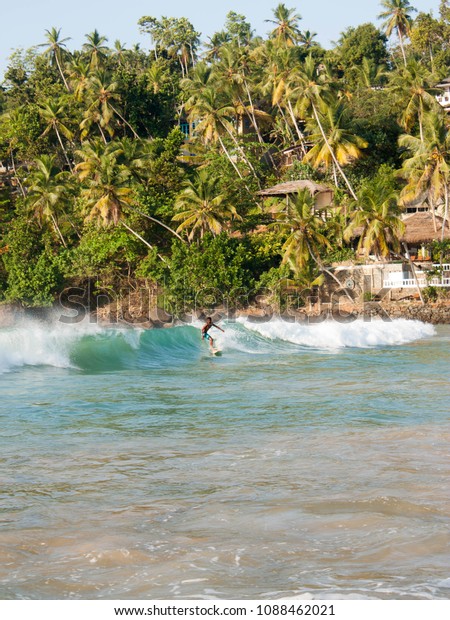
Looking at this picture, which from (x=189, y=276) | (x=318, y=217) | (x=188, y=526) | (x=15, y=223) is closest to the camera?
(x=188, y=526)

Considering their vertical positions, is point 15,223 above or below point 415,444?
above

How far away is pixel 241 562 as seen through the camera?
20.5 feet

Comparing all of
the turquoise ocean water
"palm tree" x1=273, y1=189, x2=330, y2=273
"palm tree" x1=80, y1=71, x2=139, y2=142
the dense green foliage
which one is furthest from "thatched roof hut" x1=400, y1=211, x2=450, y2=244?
the turquoise ocean water

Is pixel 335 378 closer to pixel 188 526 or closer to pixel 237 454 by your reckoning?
pixel 237 454

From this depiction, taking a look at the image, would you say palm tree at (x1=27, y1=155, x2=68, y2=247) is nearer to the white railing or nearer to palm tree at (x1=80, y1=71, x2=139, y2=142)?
palm tree at (x1=80, y1=71, x2=139, y2=142)

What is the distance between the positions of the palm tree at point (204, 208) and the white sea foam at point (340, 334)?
13.2 m

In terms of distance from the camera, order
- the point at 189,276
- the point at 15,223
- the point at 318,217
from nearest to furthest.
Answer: the point at 189,276 < the point at 318,217 < the point at 15,223

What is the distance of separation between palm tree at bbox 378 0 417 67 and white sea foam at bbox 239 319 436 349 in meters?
35.8

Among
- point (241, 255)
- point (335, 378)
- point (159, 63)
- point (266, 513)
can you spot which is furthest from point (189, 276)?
point (266, 513)

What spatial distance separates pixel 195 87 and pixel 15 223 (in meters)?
14.8

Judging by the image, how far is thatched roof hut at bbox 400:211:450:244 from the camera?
44.4 meters

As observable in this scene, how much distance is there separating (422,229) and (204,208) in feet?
40.0

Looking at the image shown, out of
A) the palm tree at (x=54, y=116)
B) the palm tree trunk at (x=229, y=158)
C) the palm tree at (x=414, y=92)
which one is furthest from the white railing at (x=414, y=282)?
the palm tree at (x=54, y=116)

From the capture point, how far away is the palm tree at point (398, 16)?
61.8m
